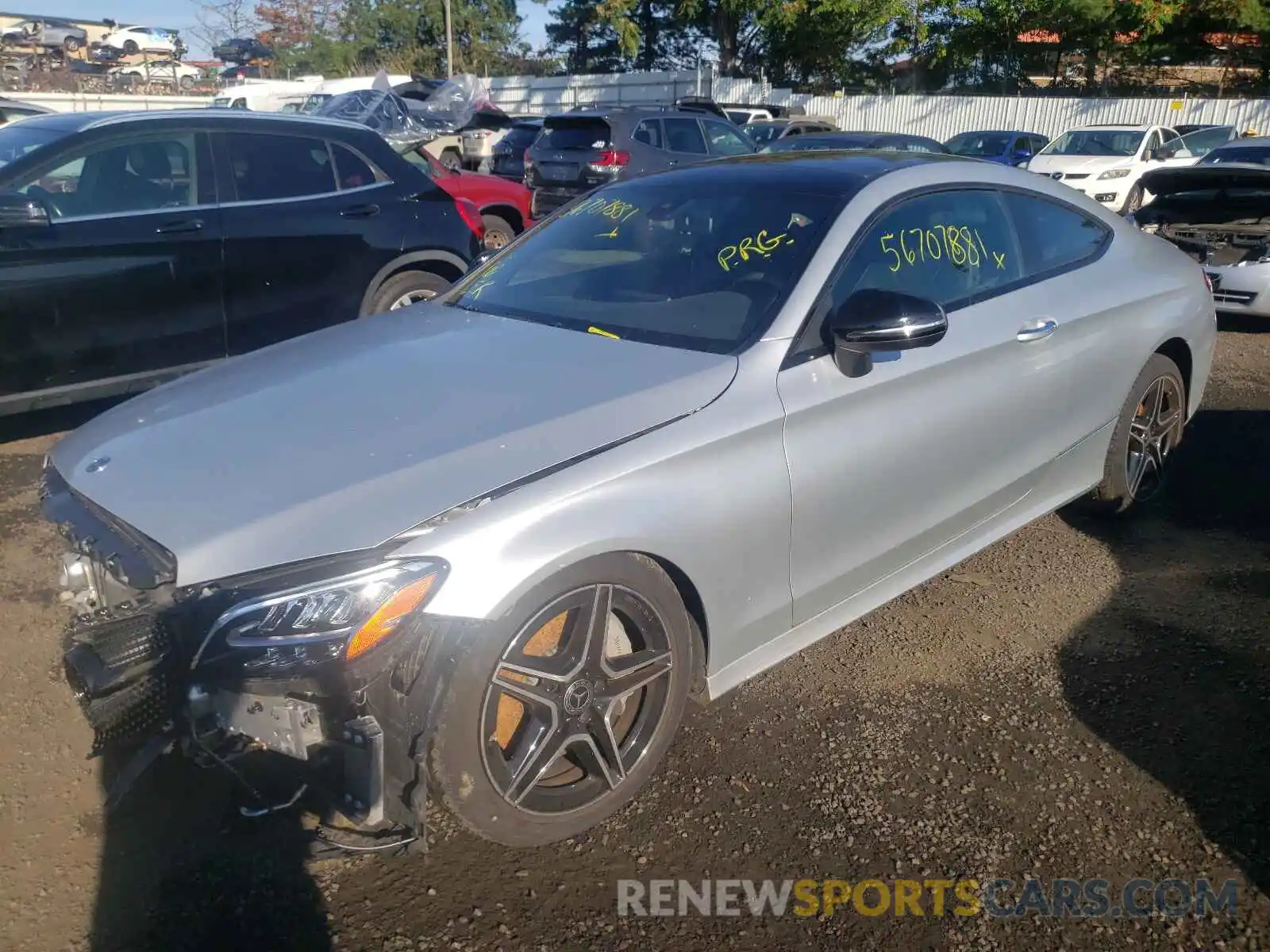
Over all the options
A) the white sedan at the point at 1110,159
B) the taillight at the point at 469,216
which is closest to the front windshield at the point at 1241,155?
the white sedan at the point at 1110,159

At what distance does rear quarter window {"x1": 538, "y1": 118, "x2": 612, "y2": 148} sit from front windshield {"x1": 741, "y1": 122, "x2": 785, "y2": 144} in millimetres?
7272

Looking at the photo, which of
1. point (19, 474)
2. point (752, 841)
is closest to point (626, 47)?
point (19, 474)

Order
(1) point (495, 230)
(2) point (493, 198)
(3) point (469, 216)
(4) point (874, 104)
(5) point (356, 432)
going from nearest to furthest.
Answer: (5) point (356, 432) → (3) point (469, 216) → (2) point (493, 198) → (1) point (495, 230) → (4) point (874, 104)

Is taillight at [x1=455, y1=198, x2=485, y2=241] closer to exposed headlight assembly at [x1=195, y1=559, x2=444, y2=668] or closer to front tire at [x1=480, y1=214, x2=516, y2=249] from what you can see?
front tire at [x1=480, y1=214, x2=516, y2=249]

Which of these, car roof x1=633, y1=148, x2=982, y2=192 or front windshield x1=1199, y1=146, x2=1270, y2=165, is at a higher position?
front windshield x1=1199, y1=146, x2=1270, y2=165

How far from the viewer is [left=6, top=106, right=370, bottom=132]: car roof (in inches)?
214

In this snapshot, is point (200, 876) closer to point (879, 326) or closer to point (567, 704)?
point (567, 704)

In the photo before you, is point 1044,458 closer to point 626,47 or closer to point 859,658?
point 859,658

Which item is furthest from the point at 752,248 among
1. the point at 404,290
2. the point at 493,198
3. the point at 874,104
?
the point at 874,104

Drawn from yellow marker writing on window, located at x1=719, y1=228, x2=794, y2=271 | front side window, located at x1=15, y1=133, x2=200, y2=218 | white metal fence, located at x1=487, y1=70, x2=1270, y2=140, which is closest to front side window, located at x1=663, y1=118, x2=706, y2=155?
front side window, located at x1=15, y1=133, x2=200, y2=218

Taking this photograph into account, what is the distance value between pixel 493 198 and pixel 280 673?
23.2ft

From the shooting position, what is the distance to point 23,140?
17.8ft

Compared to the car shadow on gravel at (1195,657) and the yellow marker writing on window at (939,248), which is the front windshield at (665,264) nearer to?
the yellow marker writing on window at (939,248)

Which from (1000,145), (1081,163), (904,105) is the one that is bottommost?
(1081,163)
